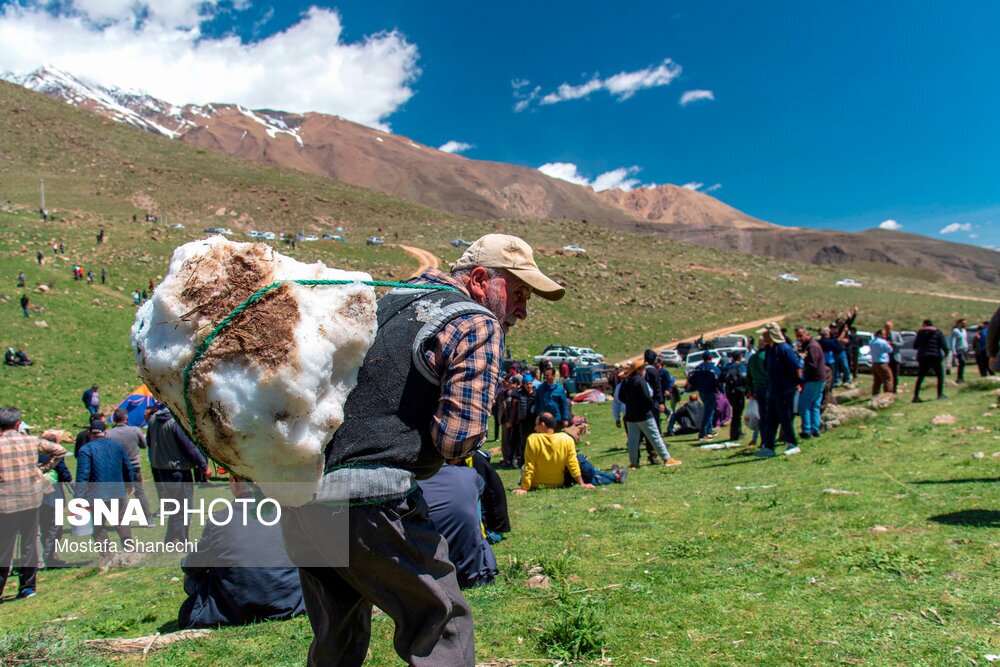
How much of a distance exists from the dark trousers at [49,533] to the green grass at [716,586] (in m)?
0.50

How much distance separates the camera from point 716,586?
4.34 metres

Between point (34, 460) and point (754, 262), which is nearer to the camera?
point (34, 460)

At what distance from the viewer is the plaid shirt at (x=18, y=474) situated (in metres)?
6.60

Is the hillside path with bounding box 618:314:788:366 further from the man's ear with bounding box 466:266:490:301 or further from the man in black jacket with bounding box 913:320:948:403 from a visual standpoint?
the man's ear with bounding box 466:266:490:301

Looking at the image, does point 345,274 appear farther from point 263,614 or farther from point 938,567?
point 938,567

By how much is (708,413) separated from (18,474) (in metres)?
12.4

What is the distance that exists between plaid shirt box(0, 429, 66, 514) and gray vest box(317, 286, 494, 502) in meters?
6.31

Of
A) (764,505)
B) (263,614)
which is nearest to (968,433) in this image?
(764,505)

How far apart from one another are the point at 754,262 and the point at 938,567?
76095mm

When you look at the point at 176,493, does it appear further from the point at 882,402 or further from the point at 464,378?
the point at 882,402

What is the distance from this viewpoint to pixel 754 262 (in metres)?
75.0

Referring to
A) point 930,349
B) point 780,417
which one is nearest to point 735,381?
point 780,417

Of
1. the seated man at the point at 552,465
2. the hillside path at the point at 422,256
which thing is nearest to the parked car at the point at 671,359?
the hillside path at the point at 422,256

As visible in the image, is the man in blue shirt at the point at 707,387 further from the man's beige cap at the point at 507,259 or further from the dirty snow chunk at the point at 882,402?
the man's beige cap at the point at 507,259
